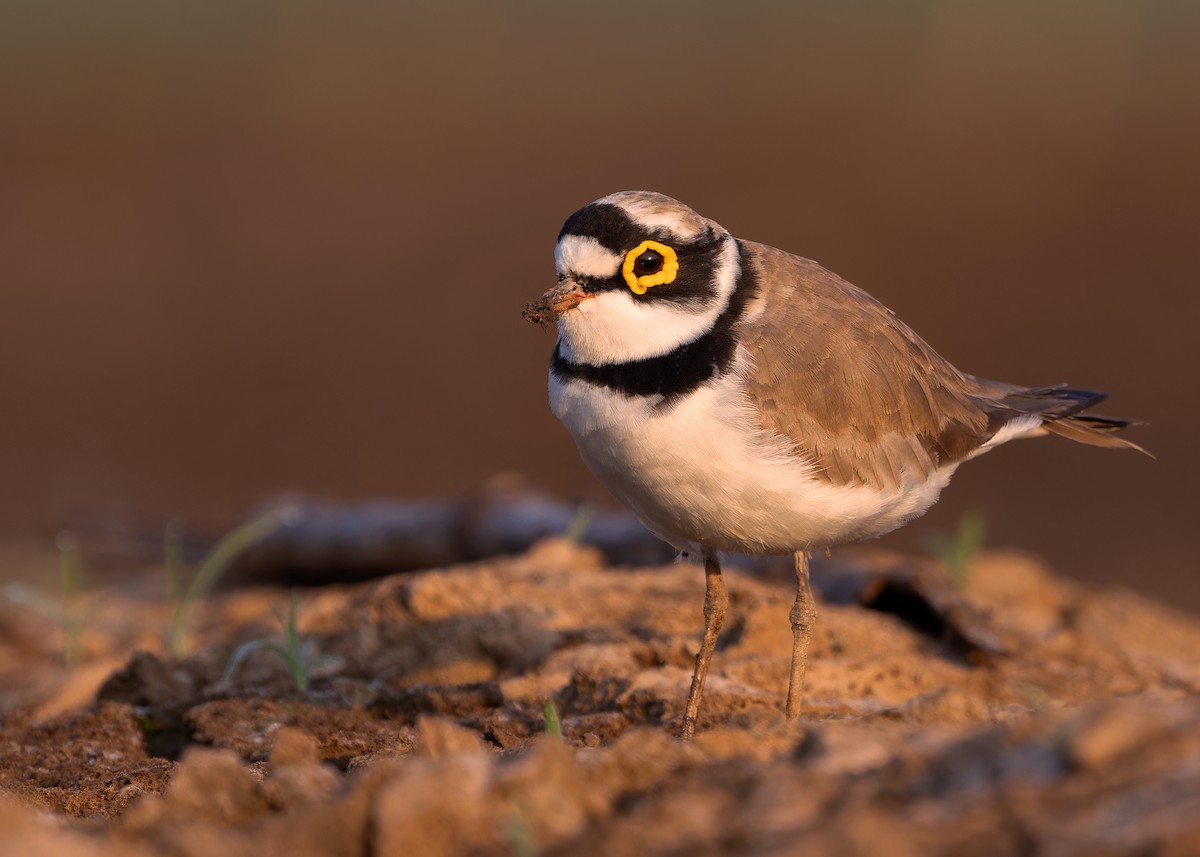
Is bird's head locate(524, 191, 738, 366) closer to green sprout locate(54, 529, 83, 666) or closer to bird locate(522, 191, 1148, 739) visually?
bird locate(522, 191, 1148, 739)

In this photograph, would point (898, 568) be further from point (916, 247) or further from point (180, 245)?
point (180, 245)

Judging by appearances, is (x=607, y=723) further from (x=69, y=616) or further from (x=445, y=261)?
(x=445, y=261)

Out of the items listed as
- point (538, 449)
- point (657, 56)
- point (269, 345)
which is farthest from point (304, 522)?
point (657, 56)

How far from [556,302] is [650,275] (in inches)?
12.0

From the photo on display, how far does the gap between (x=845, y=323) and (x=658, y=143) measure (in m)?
12.5

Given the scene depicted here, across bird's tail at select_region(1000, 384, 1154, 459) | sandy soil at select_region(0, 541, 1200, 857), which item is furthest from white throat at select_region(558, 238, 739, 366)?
bird's tail at select_region(1000, 384, 1154, 459)

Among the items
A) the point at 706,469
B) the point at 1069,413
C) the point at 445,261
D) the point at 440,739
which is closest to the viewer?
the point at 440,739

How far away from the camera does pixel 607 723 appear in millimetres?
4262

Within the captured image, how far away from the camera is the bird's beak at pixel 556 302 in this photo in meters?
4.21

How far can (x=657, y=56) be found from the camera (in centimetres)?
1961

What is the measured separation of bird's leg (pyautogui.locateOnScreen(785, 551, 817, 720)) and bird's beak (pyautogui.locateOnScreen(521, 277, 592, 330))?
3.68ft

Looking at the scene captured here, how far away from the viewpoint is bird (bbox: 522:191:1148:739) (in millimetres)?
4195

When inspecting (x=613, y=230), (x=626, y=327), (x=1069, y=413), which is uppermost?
(x=613, y=230)

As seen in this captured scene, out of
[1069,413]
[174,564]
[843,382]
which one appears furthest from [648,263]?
[174,564]
